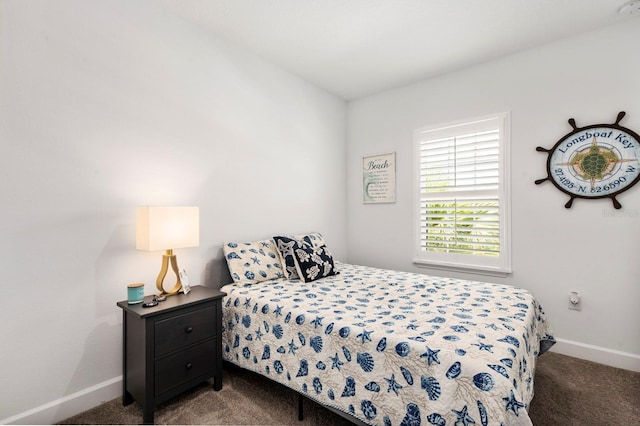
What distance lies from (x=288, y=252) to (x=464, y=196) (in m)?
1.79

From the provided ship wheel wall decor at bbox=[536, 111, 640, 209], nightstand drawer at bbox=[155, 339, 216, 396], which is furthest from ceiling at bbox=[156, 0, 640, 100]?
nightstand drawer at bbox=[155, 339, 216, 396]

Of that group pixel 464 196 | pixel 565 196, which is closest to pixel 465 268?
pixel 464 196

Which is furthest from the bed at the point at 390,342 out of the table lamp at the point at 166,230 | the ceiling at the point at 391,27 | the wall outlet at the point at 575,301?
the ceiling at the point at 391,27

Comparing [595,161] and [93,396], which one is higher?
[595,161]

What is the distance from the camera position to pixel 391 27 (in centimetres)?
235

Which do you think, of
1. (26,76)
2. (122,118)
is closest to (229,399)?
(122,118)

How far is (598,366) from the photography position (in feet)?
7.64

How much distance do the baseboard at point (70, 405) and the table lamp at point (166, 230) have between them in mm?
633

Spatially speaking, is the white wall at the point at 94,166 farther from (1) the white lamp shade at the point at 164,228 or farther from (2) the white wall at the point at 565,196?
(2) the white wall at the point at 565,196

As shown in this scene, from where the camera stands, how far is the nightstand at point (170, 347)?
1658 mm

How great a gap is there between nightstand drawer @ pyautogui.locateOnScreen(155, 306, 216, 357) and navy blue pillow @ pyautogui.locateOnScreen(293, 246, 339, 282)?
750 mm

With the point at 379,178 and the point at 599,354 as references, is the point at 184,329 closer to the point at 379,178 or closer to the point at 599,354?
the point at 379,178

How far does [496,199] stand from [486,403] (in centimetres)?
216

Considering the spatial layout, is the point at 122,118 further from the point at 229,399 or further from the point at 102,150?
the point at 229,399
